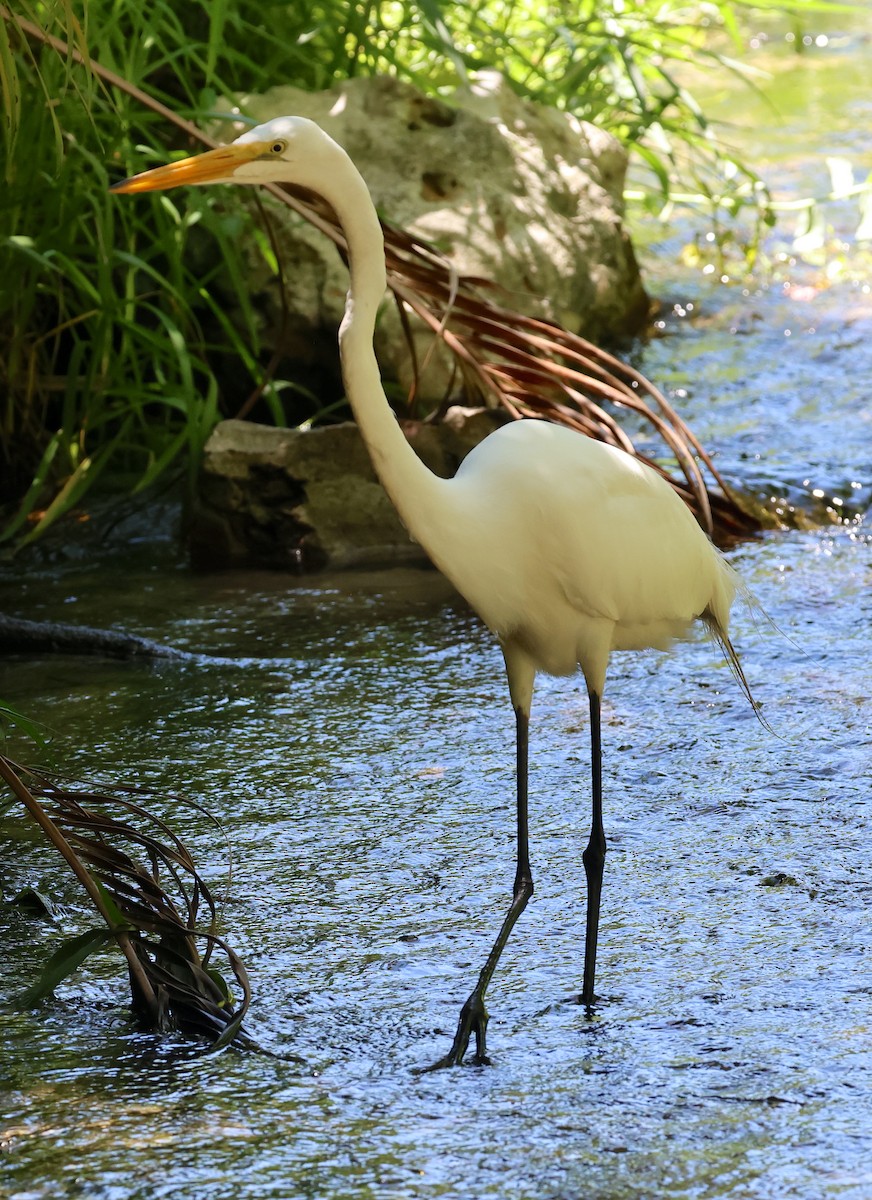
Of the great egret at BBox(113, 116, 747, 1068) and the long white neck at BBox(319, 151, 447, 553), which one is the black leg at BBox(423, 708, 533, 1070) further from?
the long white neck at BBox(319, 151, 447, 553)

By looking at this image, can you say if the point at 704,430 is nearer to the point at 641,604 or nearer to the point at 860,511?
the point at 860,511

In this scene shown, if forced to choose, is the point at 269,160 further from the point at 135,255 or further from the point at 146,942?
the point at 135,255

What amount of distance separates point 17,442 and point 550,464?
120 inches

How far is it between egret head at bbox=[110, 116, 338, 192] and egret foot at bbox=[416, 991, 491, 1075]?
1264 mm

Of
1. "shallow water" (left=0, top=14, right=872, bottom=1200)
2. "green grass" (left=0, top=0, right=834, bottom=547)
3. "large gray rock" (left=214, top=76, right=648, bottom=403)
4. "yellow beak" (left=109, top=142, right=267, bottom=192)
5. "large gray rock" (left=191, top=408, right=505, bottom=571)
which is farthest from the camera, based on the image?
"large gray rock" (left=214, top=76, right=648, bottom=403)

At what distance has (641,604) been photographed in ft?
9.09

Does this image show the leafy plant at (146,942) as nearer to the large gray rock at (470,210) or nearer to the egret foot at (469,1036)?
the egret foot at (469,1036)

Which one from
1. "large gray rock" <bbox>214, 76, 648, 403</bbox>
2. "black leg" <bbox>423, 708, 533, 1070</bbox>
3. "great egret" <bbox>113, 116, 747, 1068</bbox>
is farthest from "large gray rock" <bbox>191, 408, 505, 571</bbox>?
"black leg" <bbox>423, 708, 533, 1070</bbox>

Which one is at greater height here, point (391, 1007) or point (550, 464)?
point (550, 464)

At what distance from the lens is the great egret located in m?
2.30

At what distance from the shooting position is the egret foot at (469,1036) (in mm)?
2209

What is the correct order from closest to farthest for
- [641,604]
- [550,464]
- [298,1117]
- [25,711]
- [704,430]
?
[298,1117], [550,464], [641,604], [25,711], [704,430]

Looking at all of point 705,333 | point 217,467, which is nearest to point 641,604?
point 217,467

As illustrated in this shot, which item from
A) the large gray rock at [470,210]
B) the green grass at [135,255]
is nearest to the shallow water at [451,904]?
the green grass at [135,255]
